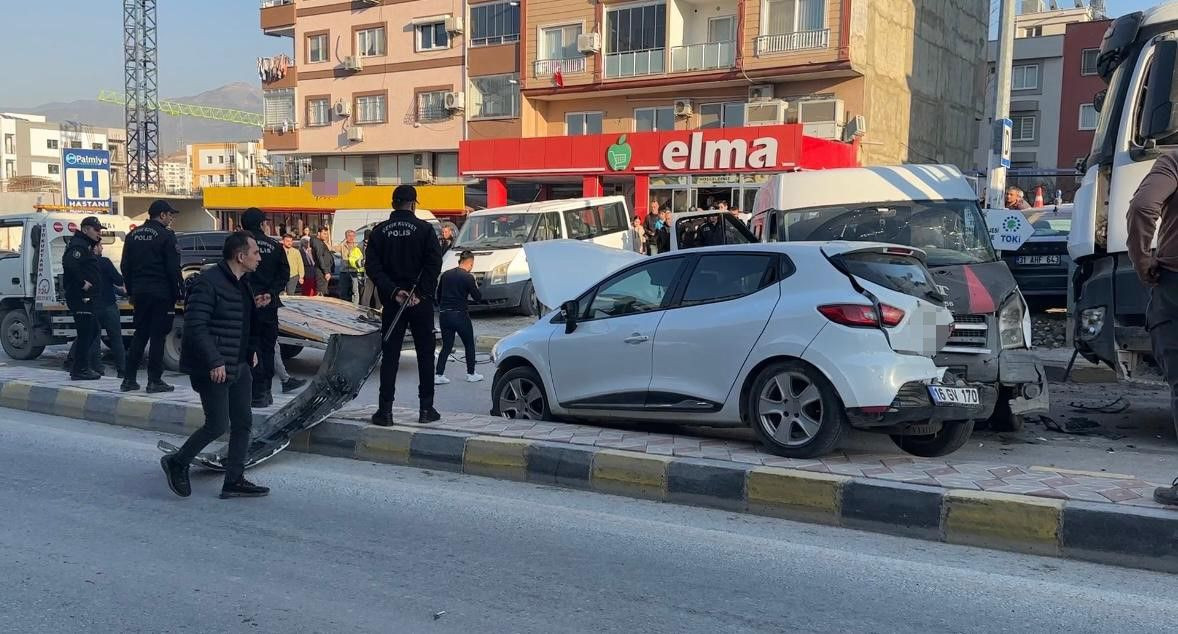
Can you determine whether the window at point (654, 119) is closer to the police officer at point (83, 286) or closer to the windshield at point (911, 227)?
the windshield at point (911, 227)

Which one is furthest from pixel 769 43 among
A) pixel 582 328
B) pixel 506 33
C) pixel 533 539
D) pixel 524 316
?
pixel 533 539

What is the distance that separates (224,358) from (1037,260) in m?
12.1

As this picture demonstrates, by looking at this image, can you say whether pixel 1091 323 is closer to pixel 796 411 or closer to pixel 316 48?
pixel 796 411

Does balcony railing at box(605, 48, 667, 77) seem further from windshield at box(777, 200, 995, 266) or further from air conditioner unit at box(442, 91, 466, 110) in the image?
windshield at box(777, 200, 995, 266)

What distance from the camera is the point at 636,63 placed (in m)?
32.0

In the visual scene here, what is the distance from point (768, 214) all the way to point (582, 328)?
134 inches

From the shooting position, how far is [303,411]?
272 inches

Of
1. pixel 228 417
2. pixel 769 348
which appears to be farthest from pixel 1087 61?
pixel 228 417

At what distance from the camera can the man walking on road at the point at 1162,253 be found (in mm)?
4902

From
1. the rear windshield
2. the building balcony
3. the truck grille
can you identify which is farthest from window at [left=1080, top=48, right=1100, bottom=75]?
the rear windshield

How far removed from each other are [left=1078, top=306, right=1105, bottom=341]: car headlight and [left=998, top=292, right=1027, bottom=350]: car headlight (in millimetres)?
866

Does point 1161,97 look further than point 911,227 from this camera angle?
No

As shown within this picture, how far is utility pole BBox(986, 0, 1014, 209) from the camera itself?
41.3 ft

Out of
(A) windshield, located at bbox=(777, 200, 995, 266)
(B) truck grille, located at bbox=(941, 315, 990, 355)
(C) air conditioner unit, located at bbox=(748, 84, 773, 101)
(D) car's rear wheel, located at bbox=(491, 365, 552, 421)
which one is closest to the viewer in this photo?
(B) truck grille, located at bbox=(941, 315, 990, 355)
